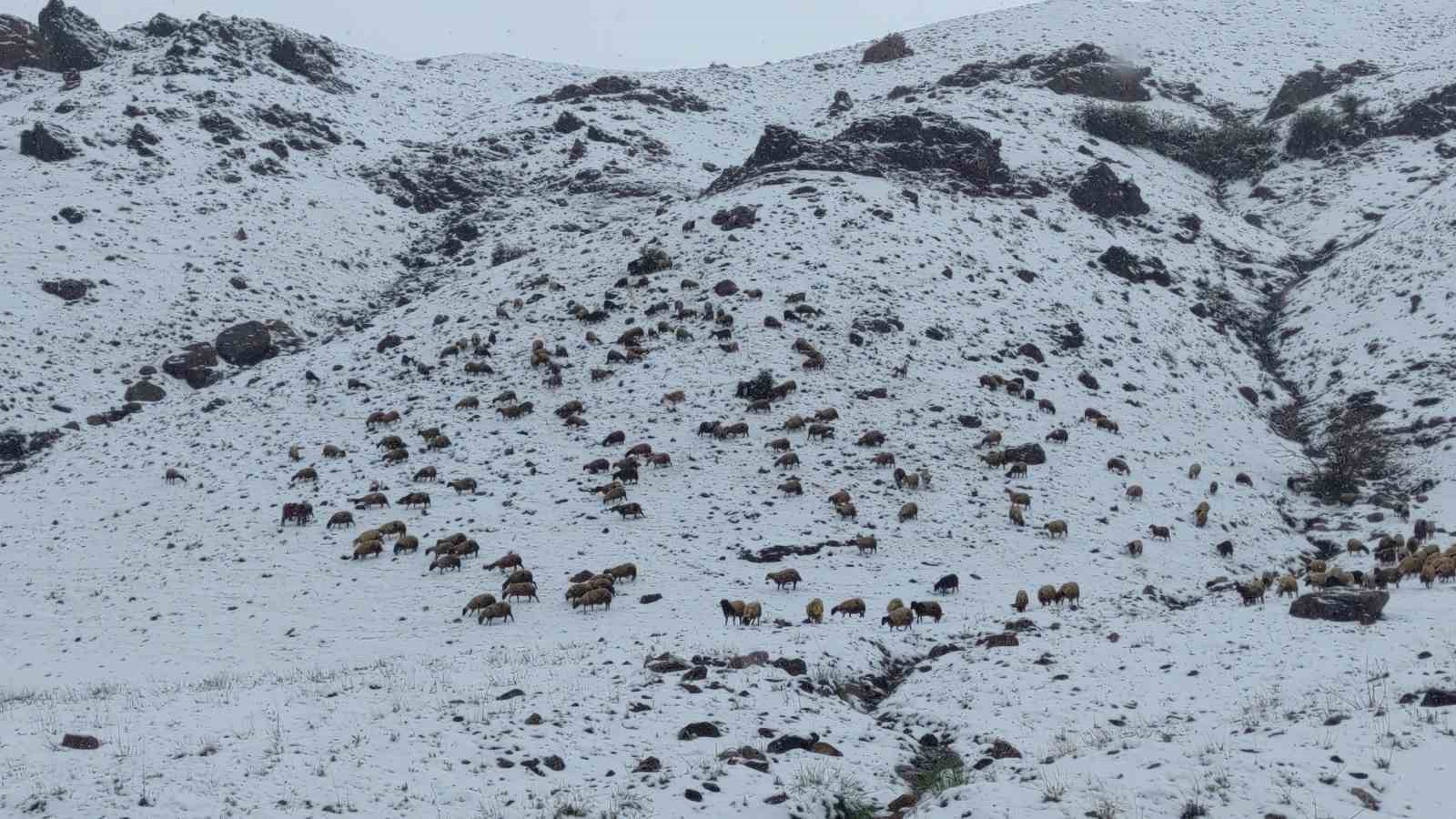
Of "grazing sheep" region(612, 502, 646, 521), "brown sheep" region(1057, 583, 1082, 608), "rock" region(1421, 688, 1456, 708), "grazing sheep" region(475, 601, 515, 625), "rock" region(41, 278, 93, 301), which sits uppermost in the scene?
"rock" region(41, 278, 93, 301)

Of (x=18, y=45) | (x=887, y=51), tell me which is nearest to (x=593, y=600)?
(x=18, y=45)

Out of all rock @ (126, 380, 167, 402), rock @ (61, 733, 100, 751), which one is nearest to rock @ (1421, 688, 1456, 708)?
rock @ (61, 733, 100, 751)

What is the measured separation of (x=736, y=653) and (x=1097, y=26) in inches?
3344

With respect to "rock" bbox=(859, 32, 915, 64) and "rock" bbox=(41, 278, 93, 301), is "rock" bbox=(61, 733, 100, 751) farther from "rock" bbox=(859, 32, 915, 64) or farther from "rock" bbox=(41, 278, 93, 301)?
"rock" bbox=(859, 32, 915, 64)

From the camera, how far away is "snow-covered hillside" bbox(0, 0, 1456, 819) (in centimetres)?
1135

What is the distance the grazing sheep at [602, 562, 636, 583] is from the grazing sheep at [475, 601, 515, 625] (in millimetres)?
2545

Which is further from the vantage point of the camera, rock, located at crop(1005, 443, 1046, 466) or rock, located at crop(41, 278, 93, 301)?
rock, located at crop(41, 278, 93, 301)

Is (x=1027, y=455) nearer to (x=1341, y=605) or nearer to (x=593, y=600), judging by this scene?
(x=1341, y=605)

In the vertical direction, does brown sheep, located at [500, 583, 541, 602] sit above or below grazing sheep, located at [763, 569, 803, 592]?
below

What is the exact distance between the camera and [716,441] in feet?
92.6

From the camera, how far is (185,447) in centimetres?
3089

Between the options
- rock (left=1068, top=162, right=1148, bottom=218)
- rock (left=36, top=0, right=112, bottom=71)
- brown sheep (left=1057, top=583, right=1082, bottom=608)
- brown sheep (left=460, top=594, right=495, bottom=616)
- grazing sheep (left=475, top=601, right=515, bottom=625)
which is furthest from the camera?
rock (left=36, top=0, right=112, bottom=71)

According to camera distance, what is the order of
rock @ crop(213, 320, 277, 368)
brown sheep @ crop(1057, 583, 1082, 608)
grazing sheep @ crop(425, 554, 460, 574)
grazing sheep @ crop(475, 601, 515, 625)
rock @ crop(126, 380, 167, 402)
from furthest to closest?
rock @ crop(213, 320, 277, 368) → rock @ crop(126, 380, 167, 402) → grazing sheep @ crop(425, 554, 460, 574) → brown sheep @ crop(1057, 583, 1082, 608) → grazing sheep @ crop(475, 601, 515, 625)

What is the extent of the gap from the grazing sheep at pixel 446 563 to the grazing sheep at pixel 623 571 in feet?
13.4
